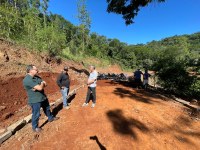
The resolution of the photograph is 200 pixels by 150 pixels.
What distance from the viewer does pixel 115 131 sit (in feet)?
17.2

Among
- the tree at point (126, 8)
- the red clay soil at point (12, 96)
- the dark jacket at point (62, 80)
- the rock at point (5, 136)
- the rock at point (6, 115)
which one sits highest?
the tree at point (126, 8)

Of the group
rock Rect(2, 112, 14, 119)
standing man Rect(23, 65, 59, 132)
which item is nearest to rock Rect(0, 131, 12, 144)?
standing man Rect(23, 65, 59, 132)

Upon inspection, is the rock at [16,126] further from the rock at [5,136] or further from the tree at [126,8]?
the tree at [126,8]

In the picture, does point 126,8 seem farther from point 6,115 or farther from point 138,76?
point 6,115

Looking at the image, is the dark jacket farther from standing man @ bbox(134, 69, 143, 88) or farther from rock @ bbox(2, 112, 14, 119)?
standing man @ bbox(134, 69, 143, 88)

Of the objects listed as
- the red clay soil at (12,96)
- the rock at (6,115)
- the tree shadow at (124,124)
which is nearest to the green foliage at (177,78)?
the tree shadow at (124,124)

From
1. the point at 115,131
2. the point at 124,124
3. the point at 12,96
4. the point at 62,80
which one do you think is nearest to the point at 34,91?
the point at 62,80

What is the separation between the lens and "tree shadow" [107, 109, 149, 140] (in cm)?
526

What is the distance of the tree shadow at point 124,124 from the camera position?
17.3ft

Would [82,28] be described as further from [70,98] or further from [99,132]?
[99,132]

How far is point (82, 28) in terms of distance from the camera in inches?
1336

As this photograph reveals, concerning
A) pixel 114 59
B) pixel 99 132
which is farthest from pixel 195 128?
pixel 114 59

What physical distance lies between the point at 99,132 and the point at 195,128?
3.19 m

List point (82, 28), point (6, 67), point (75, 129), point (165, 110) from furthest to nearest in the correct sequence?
point (82, 28)
point (6, 67)
point (165, 110)
point (75, 129)
